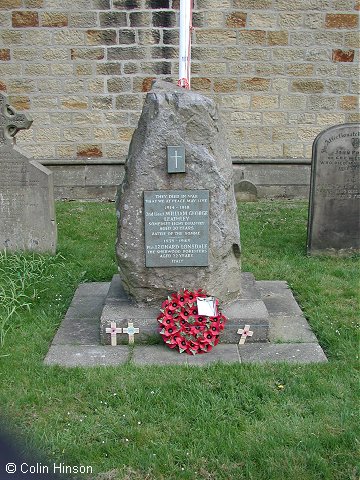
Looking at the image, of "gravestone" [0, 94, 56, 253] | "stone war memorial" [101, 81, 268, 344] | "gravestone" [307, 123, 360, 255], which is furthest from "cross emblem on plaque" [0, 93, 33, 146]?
"gravestone" [307, 123, 360, 255]

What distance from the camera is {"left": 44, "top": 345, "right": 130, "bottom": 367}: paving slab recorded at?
13.0ft

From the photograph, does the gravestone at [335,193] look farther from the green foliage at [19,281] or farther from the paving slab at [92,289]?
the green foliage at [19,281]

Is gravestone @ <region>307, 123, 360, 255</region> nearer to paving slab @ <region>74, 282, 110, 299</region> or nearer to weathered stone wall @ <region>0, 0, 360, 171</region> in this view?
paving slab @ <region>74, 282, 110, 299</region>

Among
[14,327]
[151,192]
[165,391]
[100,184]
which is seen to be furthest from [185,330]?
[100,184]

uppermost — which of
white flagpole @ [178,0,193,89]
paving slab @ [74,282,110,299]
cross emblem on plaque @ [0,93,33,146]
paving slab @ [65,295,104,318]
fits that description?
white flagpole @ [178,0,193,89]

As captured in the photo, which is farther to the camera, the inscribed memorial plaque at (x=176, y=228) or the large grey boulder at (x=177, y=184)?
the inscribed memorial plaque at (x=176, y=228)

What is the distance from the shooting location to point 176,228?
171 inches

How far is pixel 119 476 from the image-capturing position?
286 cm

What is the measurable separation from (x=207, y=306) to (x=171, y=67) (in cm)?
552

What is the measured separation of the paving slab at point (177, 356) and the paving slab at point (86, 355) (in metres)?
0.10

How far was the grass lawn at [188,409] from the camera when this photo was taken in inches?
115

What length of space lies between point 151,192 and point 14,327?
147 cm

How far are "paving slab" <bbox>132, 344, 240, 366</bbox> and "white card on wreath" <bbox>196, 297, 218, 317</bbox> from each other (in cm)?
26

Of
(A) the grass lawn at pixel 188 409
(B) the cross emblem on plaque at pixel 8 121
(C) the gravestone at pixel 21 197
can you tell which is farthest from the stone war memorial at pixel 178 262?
(B) the cross emblem on plaque at pixel 8 121
